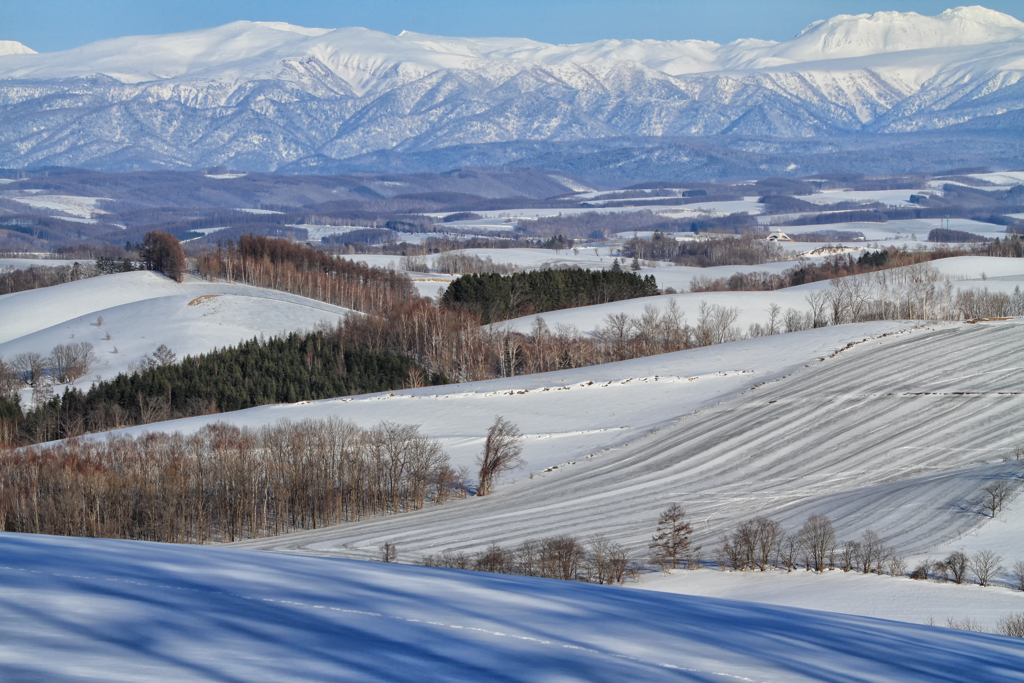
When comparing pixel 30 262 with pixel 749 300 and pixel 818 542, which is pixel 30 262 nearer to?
pixel 749 300

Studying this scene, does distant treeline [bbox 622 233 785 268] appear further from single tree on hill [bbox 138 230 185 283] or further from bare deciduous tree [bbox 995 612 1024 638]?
bare deciduous tree [bbox 995 612 1024 638]

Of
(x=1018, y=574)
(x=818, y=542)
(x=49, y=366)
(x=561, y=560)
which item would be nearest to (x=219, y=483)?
(x=561, y=560)

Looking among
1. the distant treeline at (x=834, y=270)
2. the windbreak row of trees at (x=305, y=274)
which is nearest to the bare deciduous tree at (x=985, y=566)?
the distant treeline at (x=834, y=270)

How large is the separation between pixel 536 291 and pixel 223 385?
41399 millimetres

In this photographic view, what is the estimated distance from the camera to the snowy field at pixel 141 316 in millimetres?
94188

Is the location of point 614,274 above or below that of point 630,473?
above

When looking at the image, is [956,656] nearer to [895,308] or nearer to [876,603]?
[876,603]

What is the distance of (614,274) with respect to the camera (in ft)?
378

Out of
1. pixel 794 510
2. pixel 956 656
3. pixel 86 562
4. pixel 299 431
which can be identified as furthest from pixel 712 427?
pixel 86 562

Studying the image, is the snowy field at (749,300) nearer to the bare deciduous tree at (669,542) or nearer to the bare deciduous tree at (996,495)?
the bare deciduous tree at (669,542)

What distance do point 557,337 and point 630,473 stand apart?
41.4 m

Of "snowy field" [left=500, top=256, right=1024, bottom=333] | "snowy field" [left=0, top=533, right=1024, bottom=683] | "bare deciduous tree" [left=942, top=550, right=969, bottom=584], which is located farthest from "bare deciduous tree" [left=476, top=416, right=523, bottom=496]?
"snowy field" [left=500, top=256, right=1024, bottom=333]

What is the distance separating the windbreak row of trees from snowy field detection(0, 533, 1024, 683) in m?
108

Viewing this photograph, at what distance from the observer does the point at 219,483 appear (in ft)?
153
